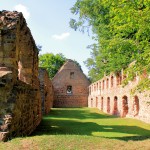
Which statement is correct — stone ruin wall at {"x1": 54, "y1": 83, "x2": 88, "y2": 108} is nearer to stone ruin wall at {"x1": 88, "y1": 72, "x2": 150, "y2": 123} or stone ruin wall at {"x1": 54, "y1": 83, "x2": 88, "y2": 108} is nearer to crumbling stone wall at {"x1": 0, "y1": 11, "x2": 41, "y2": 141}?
stone ruin wall at {"x1": 88, "y1": 72, "x2": 150, "y2": 123}

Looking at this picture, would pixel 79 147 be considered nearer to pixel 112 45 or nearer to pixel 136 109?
pixel 112 45

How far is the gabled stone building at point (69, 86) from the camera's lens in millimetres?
35688

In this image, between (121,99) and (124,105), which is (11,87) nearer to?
(124,105)

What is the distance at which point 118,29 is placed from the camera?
10.3 m

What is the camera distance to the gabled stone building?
3569 centimetres

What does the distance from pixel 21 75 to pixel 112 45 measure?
14.1 ft

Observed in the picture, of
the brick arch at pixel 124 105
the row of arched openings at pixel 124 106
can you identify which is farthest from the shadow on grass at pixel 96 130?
the brick arch at pixel 124 105

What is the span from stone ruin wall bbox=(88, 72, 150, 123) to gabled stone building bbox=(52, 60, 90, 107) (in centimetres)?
401

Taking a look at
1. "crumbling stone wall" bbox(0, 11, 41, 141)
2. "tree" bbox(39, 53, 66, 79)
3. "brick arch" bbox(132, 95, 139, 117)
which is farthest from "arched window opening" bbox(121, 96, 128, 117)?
"tree" bbox(39, 53, 66, 79)

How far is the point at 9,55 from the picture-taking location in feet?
29.1

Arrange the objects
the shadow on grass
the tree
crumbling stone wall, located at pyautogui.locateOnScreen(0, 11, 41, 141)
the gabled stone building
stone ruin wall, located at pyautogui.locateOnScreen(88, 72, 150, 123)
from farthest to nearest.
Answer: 1. the tree
2. the gabled stone building
3. stone ruin wall, located at pyautogui.locateOnScreen(88, 72, 150, 123)
4. the shadow on grass
5. crumbling stone wall, located at pyautogui.locateOnScreen(0, 11, 41, 141)

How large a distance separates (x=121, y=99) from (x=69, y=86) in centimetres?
1689

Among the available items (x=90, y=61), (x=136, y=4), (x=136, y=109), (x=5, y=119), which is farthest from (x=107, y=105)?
(x=5, y=119)

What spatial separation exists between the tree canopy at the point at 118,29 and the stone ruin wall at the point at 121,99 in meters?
1.38
